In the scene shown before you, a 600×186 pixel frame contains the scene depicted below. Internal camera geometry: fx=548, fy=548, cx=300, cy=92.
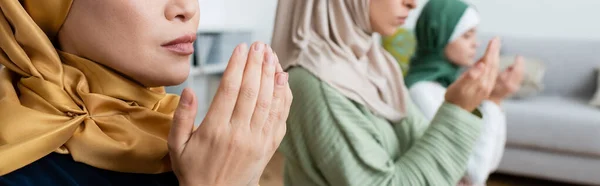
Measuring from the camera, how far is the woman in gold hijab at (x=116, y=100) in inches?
19.6

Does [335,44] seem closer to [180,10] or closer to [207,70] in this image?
[180,10]

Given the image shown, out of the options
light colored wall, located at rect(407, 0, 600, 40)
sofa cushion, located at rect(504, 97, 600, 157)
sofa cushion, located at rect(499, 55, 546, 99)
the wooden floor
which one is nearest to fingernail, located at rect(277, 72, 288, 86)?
the wooden floor

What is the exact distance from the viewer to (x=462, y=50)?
171 centimetres

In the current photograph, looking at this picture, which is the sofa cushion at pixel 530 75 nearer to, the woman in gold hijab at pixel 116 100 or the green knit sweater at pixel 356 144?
the green knit sweater at pixel 356 144

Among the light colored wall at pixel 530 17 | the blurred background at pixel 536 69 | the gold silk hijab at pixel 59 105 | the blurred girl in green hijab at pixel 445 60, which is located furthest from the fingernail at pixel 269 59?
the light colored wall at pixel 530 17

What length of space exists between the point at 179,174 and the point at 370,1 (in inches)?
20.7

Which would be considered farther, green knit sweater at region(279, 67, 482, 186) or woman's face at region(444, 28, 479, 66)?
woman's face at region(444, 28, 479, 66)

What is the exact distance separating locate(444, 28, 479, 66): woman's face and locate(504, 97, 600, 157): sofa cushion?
3.46ft

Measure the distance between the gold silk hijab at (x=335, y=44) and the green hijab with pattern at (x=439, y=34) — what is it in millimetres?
646

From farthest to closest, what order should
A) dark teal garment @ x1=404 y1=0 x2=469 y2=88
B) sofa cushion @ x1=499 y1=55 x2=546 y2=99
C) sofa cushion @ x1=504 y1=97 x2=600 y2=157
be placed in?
sofa cushion @ x1=499 y1=55 x2=546 y2=99 → sofa cushion @ x1=504 y1=97 x2=600 y2=157 → dark teal garment @ x1=404 y1=0 x2=469 y2=88

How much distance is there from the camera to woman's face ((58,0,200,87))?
52 centimetres

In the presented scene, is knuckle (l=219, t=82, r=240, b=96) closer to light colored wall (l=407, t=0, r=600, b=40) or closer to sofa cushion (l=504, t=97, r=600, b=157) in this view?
sofa cushion (l=504, t=97, r=600, b=157)

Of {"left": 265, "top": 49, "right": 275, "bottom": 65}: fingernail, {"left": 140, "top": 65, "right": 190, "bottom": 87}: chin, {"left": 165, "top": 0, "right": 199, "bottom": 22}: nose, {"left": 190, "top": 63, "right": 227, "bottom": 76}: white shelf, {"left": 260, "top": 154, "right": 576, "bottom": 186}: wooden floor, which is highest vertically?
{"left": 165, "top": 0, "right": 199, "bottom": 22}: nose

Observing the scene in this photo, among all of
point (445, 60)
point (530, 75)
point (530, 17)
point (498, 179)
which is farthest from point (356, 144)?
point (530, 17)
